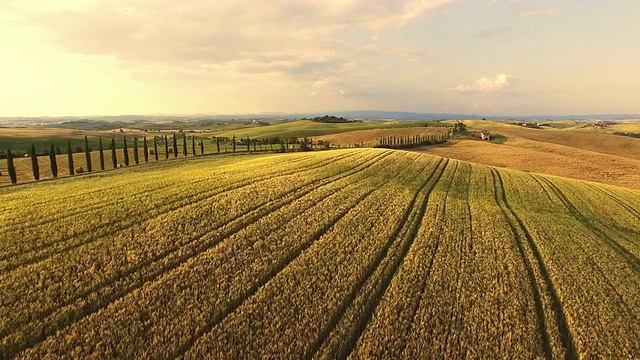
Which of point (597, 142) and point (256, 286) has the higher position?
point (597, 142)

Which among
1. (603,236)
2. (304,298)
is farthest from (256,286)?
(603,236)

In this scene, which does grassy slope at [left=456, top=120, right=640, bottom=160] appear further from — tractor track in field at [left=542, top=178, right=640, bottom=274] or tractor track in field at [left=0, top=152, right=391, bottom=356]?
tractor track in field at [left=0, top=152, right=391, bottom=356]

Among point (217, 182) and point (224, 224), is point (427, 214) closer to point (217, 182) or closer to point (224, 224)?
point (224, 224)

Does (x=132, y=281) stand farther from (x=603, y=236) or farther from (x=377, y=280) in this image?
(x=603, y=236)

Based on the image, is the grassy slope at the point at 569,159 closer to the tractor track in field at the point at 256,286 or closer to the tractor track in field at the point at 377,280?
the tractor track in field at the point at 377,280

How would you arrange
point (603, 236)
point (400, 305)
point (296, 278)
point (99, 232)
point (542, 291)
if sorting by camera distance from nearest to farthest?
point (400, 305) < point (296, 278) < point (542, 291) < point (99, 232) < point (603, 236)

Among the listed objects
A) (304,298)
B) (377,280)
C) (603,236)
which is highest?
(304,298)

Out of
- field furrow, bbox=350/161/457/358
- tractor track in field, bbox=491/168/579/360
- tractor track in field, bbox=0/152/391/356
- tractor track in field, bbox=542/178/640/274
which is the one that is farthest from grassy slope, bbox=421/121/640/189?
tractor track in field, bbox=0/152/391/356

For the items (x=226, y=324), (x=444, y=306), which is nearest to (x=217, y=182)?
(x=226, y=324)
